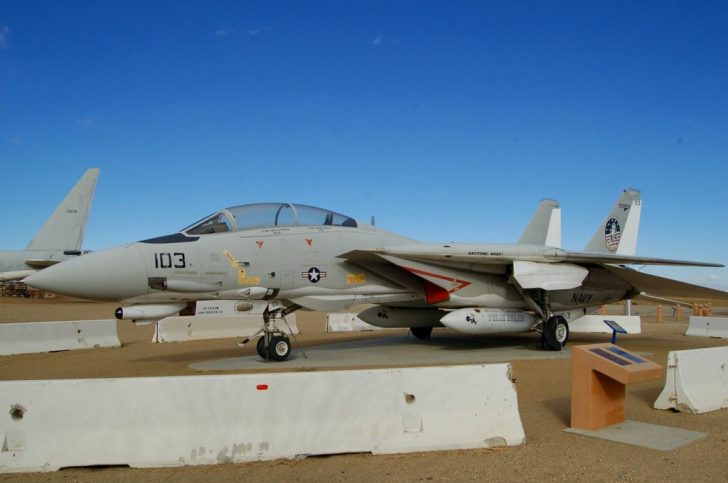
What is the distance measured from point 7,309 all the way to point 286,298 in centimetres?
2315

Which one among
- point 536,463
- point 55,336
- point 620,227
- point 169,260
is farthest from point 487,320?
point 55,336

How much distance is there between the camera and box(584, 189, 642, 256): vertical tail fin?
15570 millimetres

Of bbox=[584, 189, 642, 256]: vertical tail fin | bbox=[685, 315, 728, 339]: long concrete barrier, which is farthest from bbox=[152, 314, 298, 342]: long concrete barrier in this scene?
bbox=[685, 315, 728, 339]: long concrete barrier

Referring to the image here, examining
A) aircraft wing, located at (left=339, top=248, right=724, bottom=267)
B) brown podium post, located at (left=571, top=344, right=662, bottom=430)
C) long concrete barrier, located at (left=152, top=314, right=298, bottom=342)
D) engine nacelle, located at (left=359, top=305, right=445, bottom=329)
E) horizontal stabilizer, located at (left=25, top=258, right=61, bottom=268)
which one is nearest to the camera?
brown podium post, located at (left=571, top=344, right=662, bottom=430)

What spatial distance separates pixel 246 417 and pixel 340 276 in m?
6.15

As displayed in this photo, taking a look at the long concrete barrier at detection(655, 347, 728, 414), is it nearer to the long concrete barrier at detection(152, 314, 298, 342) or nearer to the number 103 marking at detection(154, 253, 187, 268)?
the number 103 marking at detection(154, 253, 187, 268)

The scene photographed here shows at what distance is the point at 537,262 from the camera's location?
11.7 metres

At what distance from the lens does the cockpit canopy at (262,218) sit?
959cm

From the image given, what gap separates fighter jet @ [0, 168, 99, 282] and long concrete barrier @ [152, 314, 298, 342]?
704 inches

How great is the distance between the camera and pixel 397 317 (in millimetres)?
13164

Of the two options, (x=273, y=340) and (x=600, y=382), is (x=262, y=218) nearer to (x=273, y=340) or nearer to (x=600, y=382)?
(x=273, y=340)

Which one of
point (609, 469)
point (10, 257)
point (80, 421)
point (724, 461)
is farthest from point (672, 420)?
point (10, 257)

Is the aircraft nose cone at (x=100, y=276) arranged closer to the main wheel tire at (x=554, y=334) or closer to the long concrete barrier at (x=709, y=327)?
the main wheel tire at (x=554, y=334)

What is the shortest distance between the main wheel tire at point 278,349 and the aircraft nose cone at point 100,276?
2.43 m
